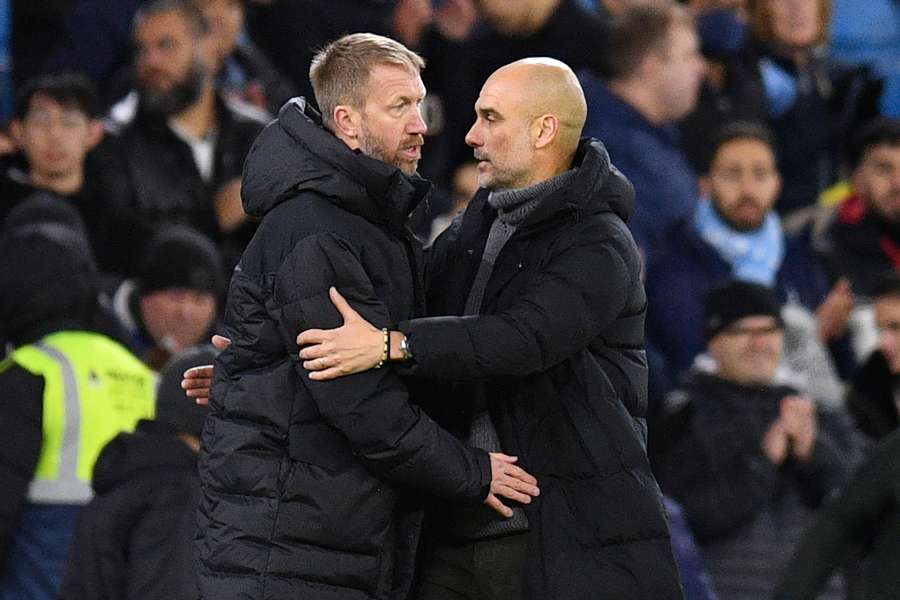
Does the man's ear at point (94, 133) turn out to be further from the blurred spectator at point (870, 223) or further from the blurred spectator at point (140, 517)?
the blurred spectator at point (870, 223)

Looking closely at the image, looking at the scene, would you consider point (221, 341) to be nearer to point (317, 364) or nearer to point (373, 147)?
point (317, 364)

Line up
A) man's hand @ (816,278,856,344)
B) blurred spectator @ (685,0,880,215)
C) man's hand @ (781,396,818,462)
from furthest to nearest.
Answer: blurred spectator @ (685,0,880,215) → man's hand @ (816,278,856,344) → man's hand @ (781,396,818,462)

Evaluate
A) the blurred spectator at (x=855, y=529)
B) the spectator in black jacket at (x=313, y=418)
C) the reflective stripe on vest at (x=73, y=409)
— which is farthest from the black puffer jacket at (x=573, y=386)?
the reflective stripe on vest at (x=73, y=409)

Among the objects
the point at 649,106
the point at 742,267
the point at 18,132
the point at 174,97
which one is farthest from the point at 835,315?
the point at 18,132

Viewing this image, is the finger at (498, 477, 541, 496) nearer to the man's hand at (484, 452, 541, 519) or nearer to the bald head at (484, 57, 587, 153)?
the man's hand at (484, 452, 541, 519)

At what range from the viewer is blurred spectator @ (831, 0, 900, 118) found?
12.1 metres

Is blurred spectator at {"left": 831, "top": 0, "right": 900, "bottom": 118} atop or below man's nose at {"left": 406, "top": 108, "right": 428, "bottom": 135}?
below

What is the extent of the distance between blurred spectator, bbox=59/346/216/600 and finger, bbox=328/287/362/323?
1277 mm

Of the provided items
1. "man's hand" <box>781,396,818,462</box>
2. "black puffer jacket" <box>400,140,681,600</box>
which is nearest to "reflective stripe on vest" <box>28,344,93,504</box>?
"black puffer jacket" <box>400,140,681,600</box>

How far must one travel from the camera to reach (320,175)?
4.66 metres

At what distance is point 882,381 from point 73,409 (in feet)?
11.8

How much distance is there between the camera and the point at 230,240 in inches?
341

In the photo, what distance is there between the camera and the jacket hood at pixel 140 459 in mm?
5809

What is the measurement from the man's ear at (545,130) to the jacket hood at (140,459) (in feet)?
5.08
